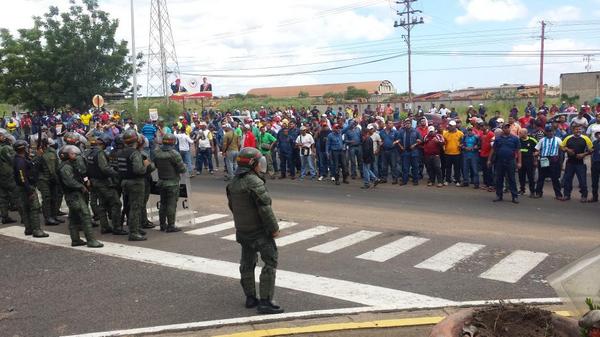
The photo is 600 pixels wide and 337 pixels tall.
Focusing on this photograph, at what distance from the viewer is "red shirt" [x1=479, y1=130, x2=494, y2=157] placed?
14594 mm

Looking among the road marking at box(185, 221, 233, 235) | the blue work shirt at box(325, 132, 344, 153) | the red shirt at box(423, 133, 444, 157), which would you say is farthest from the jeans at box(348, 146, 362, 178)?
the road marking at box(185, 221, 233, 235)

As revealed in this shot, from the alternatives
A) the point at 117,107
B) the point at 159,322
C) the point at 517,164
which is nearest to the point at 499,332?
the point at 159,322

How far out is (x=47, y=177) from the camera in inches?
449

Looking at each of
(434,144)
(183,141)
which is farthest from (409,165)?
(183,141)

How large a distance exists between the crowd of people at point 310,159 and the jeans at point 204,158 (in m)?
0.05

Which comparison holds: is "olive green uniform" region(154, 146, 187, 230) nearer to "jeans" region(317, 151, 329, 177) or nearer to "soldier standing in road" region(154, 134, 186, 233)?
"soldier standing in road" region(154, 134, 186, 233)

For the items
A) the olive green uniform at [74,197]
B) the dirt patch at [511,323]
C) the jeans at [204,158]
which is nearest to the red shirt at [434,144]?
the jeans at [204,158]

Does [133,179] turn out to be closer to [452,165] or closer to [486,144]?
[486,144]

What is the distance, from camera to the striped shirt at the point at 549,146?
13.4 meters

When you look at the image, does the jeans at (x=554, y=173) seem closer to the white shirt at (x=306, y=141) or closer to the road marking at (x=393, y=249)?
the road marking at (x=393, y=249)

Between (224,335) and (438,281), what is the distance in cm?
311

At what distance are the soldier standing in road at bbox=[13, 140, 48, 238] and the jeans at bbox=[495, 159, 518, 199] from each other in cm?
988

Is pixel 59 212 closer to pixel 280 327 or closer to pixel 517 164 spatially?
pixel 280 327

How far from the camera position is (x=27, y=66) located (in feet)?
115
